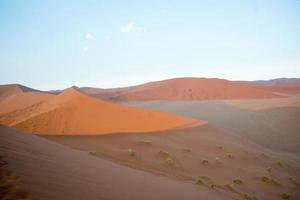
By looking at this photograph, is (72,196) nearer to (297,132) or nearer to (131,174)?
(131,174)

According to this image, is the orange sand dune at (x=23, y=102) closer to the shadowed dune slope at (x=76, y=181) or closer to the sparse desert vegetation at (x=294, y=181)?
the shadowed dune slope at (x=76, y=181)

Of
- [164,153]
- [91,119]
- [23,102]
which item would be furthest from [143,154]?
[23,102]

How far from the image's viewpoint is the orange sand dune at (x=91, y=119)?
40.4 feet

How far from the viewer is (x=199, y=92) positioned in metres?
51.4

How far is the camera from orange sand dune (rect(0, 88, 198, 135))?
12.3m

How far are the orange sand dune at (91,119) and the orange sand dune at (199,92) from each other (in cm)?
3405

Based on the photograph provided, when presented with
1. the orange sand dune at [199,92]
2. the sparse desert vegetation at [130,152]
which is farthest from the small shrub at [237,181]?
the orange sand dune at [199,92]

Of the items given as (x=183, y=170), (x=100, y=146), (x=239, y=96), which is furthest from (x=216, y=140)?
(x=239, y=96)

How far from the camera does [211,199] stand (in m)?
5.40

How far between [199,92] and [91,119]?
40.5 m

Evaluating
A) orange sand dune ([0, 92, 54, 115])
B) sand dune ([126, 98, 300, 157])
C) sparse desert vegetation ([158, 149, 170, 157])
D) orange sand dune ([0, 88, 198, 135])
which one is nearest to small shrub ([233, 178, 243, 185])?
sparse desert vegetation ([158, 149, 170, 157])

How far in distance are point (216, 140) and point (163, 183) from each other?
7988mm

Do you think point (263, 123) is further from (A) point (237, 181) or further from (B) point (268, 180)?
(A) point (237, 181)

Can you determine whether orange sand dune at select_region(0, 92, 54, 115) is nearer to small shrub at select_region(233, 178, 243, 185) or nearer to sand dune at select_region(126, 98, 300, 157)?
sand dune at select_region(126, 98, 300, 157)
